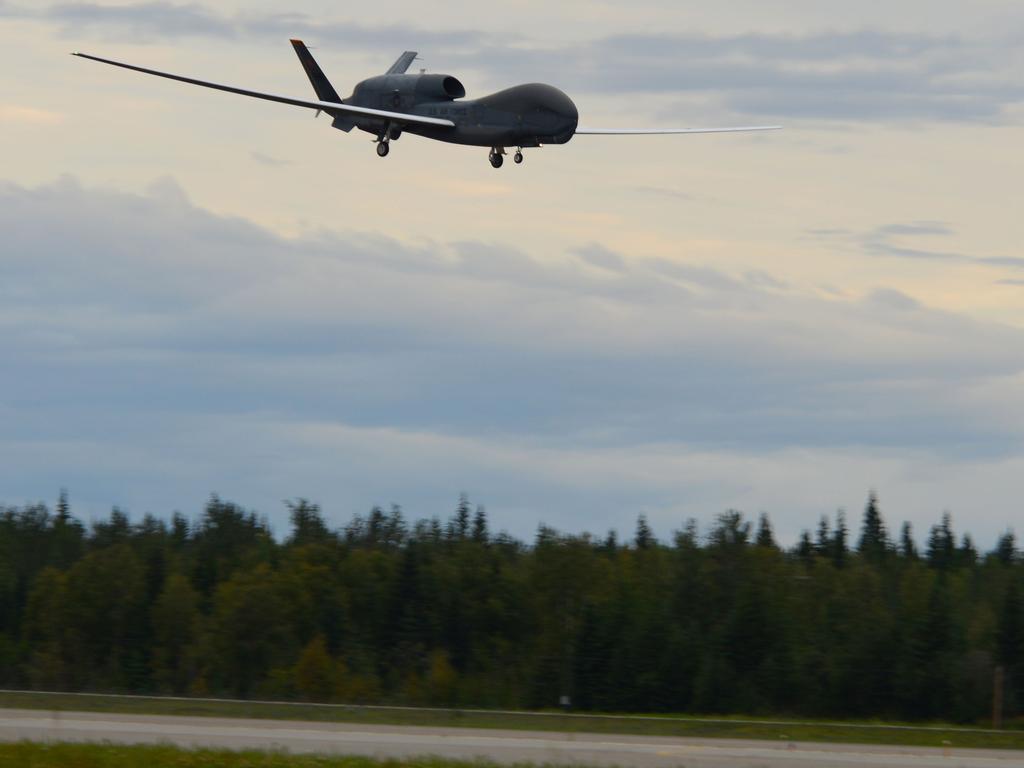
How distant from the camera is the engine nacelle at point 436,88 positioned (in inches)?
1113

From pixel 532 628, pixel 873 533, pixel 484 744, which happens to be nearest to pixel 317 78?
pixel 484 744

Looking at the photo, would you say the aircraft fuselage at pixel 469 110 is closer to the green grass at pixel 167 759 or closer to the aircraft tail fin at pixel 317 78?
the aircraft tail fin at pixel 317 78

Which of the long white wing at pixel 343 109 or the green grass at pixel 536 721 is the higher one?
the long white wing at pixel 343 109

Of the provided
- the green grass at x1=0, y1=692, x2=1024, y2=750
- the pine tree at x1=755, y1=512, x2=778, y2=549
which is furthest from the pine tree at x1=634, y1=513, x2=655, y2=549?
the green grass at x1=0, y1=692, x2=1024, y2=750

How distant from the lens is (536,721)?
42.9 meters

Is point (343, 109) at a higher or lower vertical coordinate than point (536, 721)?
higher

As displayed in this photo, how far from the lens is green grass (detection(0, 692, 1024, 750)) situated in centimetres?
4056

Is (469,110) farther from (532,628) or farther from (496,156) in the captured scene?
(532,628)

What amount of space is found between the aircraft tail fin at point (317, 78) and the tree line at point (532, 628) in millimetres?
73727

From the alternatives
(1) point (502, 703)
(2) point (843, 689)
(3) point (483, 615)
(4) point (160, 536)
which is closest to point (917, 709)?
(2) point (843, 689)

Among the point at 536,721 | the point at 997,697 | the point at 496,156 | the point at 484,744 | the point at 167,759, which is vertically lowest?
the point at 167,759

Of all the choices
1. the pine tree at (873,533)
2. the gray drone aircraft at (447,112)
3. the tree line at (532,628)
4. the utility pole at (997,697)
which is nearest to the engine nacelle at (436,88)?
the gray drone aircraft at (447,112)

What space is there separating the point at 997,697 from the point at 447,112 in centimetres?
6531

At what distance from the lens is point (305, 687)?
115m
